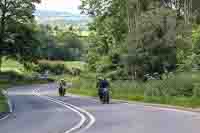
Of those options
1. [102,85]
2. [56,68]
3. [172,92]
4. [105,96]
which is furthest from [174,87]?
[56,68]

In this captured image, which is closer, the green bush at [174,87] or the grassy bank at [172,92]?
the grassy bank at [172,92]

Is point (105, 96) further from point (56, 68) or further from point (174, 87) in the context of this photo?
point (56, 68)

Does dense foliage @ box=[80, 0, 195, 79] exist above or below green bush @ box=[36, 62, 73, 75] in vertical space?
above

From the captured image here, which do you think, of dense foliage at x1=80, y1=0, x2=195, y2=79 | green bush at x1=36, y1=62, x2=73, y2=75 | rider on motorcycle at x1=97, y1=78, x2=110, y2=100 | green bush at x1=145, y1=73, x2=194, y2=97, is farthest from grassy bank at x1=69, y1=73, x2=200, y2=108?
green bush at x1=36, y1=62, x2=73, y2=75

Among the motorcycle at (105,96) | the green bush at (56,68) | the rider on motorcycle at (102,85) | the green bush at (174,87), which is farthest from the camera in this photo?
the green bush at (56,68)

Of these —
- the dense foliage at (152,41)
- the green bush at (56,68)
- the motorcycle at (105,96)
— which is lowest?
the green bush at (56,68)

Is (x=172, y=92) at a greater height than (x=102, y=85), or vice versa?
(x=102, y=85)

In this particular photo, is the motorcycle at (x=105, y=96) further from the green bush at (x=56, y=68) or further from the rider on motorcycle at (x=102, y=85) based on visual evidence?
the green bush at (x=56, y=68)

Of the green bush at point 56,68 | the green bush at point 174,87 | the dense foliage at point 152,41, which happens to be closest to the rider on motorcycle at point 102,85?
the green bush at point 174,87

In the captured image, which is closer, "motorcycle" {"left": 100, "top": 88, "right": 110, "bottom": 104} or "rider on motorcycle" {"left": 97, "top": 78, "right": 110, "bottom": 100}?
"motorcycle" {"left": 100, "top": 88, "right": 110, "bottom": 104}

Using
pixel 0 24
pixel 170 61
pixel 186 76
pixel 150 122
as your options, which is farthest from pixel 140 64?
pixel 0 24

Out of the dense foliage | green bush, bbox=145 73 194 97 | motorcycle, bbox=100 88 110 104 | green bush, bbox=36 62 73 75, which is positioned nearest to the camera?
green bush, bbox=145 73 194 97

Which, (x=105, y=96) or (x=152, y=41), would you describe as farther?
(x=152, y=41)

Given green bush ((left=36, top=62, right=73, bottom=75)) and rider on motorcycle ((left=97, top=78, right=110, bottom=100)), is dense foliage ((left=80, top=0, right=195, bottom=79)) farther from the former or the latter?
green bush ((left=36, top=62, right=73, bottom=75))
